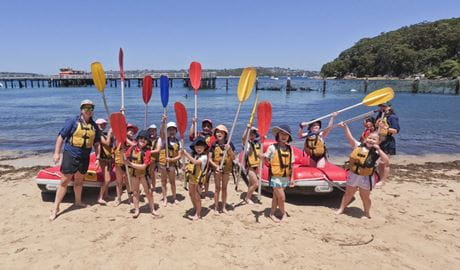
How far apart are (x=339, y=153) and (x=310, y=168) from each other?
569cm

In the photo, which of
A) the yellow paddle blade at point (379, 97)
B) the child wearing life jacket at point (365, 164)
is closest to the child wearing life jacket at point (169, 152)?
the child wearing life jacket at point (365, 164)

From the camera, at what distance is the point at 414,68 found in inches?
3250

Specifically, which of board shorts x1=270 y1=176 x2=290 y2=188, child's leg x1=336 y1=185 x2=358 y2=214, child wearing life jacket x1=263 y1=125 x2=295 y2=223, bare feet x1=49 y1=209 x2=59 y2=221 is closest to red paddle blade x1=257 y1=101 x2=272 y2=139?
child wearing life jacket x1=263 y1=125 x2=295 y2=223

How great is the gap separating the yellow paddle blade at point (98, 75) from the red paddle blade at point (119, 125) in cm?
82

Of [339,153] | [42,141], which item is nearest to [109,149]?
[339,153]

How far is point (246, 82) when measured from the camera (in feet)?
17.6

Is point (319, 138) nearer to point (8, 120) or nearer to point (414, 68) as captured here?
point (8, 120)

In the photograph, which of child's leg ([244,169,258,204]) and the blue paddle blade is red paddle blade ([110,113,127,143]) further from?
child's leg ([244,169,258,204])

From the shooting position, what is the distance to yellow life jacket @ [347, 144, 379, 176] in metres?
4.46

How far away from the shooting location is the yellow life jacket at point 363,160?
446cm

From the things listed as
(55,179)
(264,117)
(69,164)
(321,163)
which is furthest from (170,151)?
(321,163)

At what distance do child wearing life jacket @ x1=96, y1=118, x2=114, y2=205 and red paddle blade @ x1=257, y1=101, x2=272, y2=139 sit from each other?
7.24 feet

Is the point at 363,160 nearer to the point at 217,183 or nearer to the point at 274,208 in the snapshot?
the point at 274,208

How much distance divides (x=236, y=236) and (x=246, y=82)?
7.95ft
